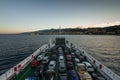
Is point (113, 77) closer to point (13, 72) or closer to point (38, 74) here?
point (38, 74)

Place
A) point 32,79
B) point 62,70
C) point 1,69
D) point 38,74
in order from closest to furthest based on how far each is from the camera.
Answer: point 32,79 → point 38,74 → point 62,70 → point 1,69

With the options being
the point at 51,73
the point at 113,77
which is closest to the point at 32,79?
the point at 51,73

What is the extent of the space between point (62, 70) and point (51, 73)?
14.8 feet

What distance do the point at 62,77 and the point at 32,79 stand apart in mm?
4806

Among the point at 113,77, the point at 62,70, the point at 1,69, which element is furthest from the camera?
the point at 1,69

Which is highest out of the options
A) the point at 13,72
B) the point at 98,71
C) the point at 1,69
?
the point at 13,72

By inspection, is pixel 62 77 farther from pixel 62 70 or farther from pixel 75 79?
pixel 62 70

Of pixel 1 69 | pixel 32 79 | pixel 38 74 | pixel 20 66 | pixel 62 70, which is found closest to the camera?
pixel 32 79

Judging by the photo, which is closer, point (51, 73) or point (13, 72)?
point (51, 73)

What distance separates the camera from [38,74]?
21516mm

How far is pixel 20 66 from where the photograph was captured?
25.0 meters

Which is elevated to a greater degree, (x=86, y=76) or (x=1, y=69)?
(x=86, y=76)

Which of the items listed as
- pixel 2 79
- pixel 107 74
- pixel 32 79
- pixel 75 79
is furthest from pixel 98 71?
pixel 2 79

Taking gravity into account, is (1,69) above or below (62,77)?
below
